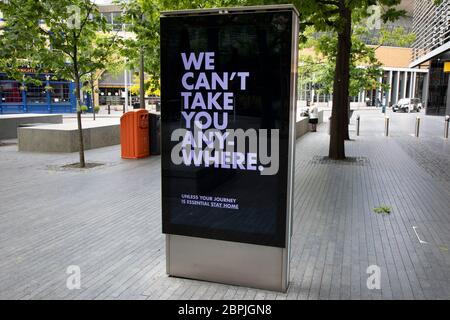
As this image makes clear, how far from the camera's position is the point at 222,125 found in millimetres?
4199

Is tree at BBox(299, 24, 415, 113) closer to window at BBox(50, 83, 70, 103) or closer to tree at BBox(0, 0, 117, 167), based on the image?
tree at BBox(0, 0, 117, 167)

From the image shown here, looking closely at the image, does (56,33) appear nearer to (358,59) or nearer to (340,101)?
(340,101)

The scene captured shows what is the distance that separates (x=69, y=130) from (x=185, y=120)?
442 inches

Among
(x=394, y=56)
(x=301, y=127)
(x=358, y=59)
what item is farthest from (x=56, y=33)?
(x=394, y=56)

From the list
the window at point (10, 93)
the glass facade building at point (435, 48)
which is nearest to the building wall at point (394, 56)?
the glass facade building at point (435, 48)

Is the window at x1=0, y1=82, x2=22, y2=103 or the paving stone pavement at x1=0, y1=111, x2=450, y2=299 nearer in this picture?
the paving stone pavement at x1=0, y1=111, x2=450, y2=299

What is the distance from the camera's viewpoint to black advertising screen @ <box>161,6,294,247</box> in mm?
3980

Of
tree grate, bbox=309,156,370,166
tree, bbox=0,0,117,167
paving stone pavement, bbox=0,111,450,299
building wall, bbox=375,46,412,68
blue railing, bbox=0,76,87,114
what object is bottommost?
tree grate, bbox=309,156,370,166

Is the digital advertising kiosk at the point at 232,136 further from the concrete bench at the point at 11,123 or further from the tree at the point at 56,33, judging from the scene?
the concrete bench at the point at 11,123

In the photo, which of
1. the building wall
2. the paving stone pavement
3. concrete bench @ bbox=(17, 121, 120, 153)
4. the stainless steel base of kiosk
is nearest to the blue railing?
concrete bench @ bbox=(17, 121, 120, 153)

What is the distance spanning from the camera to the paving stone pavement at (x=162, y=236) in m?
4.50

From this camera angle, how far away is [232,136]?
4172 millimetres

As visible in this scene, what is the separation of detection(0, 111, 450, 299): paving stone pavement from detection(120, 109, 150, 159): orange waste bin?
139 centimetres

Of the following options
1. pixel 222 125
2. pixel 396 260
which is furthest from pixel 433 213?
pixel 222 125
